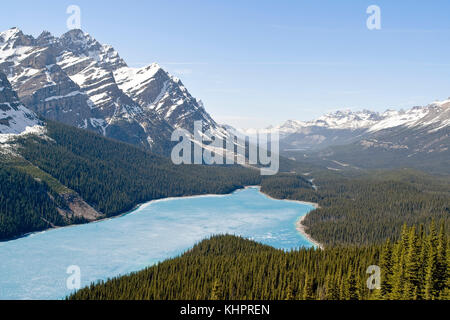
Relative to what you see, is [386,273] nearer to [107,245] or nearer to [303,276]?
[303,276]

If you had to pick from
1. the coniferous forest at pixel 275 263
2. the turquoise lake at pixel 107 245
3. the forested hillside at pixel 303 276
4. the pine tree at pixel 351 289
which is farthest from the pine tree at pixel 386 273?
the turquoise lake at pixel 107 245

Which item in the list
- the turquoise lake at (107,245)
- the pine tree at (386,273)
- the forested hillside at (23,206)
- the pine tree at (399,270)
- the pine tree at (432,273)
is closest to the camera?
the pine tree at (432,273)

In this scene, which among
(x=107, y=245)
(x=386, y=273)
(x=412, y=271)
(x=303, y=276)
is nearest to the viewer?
(x=412, y=271)

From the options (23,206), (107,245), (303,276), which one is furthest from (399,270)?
(23,206)

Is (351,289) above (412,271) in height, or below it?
below

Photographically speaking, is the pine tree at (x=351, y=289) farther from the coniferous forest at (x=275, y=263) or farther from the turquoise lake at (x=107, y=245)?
the turquoise lake at (x=107, y=245)

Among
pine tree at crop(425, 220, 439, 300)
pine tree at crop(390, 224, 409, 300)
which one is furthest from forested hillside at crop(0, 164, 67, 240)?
pine tree at crop(425, 220, 439, 300)

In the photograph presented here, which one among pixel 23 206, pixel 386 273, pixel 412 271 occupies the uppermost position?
pixel 412 271

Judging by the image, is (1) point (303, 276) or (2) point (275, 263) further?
(2) point (275, 263)
